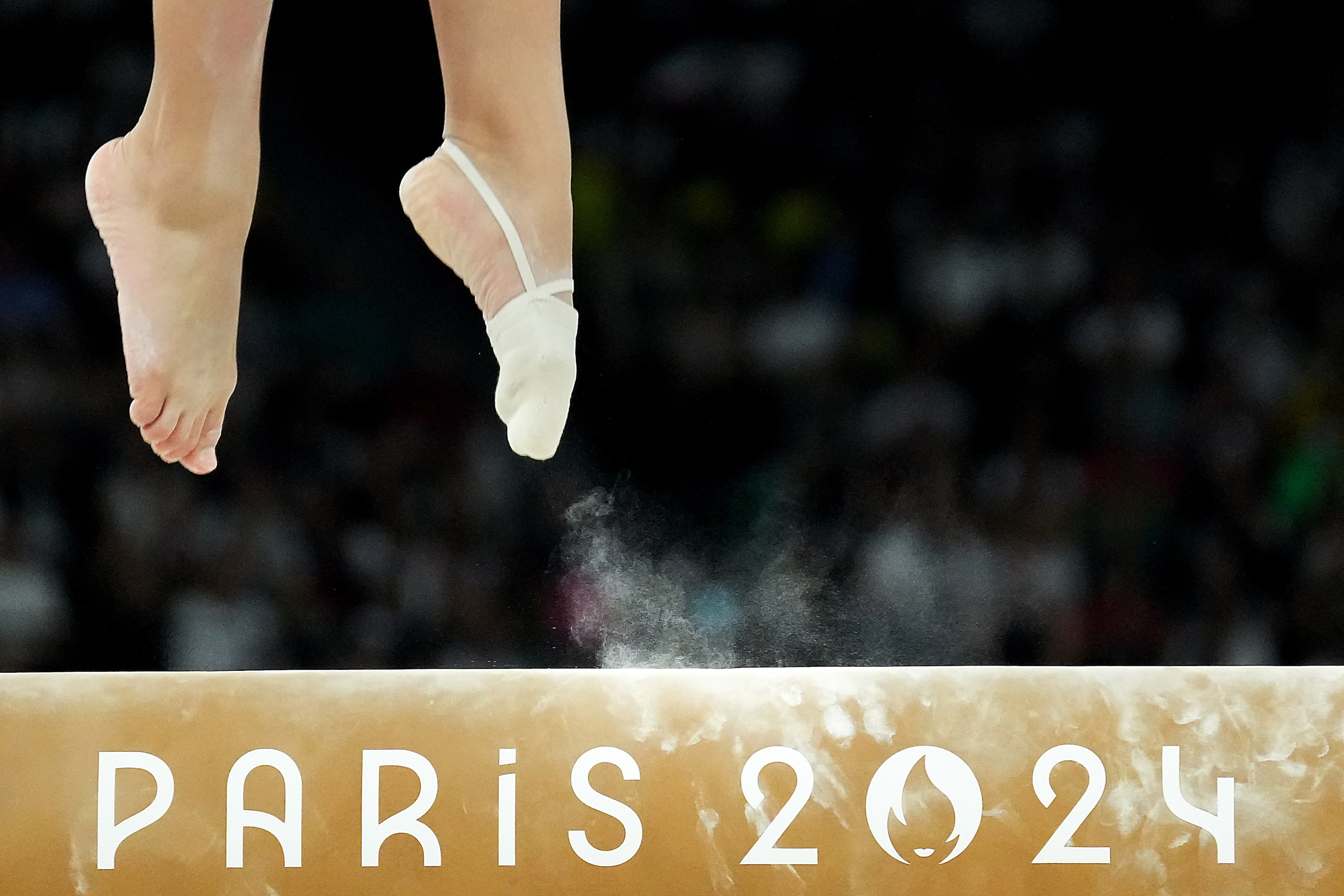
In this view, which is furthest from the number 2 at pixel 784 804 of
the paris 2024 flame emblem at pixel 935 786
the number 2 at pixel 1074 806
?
the number 2 at pixel 1074 806

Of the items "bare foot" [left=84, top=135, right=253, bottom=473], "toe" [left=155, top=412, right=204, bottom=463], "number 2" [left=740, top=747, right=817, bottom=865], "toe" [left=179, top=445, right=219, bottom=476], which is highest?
"bare foot" [left=84, top=135, right=253, bottom=473]

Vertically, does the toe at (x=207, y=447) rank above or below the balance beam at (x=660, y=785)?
above

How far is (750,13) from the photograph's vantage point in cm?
209

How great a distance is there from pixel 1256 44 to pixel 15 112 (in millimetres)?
2068

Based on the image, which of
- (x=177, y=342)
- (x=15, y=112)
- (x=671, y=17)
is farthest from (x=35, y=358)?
(x=671, y=17)

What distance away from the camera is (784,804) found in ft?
6.48

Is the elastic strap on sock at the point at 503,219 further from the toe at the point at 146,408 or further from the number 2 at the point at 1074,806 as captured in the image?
the number 2 at the point at 1074,806

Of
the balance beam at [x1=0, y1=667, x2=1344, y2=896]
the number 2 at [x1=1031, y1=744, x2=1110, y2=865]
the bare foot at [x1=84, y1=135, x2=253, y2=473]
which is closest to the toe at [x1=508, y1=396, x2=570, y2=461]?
the balance beam at [x1=0, y1=667, x2=1344, y2=896]

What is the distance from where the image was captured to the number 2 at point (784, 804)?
6.47 ft

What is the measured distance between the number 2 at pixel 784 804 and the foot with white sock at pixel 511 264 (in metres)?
0.61

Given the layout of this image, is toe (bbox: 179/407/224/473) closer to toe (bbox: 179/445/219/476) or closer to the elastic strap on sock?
toe (bbox: 179/445/219/476)

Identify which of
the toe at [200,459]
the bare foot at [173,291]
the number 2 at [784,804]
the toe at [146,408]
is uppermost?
the bare foot at [173,291]

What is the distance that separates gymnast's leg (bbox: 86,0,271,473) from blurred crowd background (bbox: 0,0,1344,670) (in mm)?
38

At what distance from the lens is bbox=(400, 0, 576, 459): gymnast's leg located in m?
2.04
